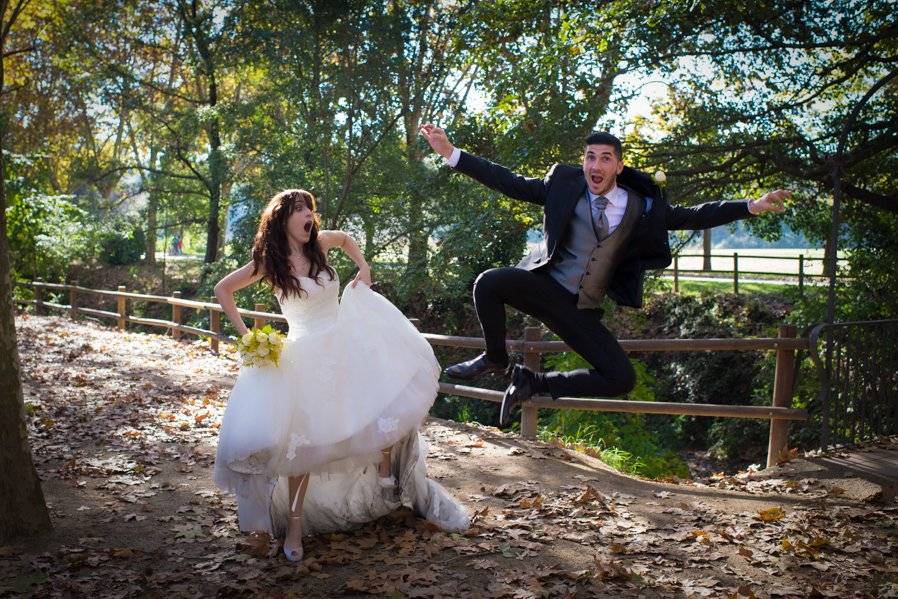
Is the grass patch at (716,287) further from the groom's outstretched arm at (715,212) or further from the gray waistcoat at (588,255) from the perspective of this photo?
the gray waistcoat at (588,255)

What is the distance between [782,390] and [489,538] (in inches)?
143

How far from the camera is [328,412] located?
4.60m

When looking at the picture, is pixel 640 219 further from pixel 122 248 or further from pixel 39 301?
pixel 122 248

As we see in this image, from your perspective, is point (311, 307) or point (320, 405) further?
point (311, 307)

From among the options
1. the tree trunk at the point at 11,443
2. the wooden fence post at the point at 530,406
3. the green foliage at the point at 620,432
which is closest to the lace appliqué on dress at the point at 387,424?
the tree trunk at the point at 11,443

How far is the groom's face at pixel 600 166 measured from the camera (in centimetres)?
445

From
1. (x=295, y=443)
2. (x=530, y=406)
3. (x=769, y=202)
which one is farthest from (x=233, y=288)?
(x=530, y=406)

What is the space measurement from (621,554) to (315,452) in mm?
1904

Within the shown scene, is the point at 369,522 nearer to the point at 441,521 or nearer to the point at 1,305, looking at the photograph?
the point at 441,521

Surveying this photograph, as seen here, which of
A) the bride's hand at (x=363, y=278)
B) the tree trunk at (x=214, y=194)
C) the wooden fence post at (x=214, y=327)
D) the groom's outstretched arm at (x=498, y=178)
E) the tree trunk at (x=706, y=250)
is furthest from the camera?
the tree trunk at (x=706, y=250)

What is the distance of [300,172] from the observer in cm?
1684

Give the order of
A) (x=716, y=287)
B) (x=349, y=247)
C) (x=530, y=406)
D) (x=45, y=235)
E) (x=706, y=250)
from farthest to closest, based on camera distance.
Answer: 1. (x=45, y=235)
2. (x=706, y=250)
3. (x=716, y=287)
4. (x=530, y=406)
5. (x=349, y=247)

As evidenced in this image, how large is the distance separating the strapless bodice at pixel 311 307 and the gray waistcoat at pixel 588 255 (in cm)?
135

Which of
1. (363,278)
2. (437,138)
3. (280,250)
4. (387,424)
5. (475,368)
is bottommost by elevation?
(387,424)
